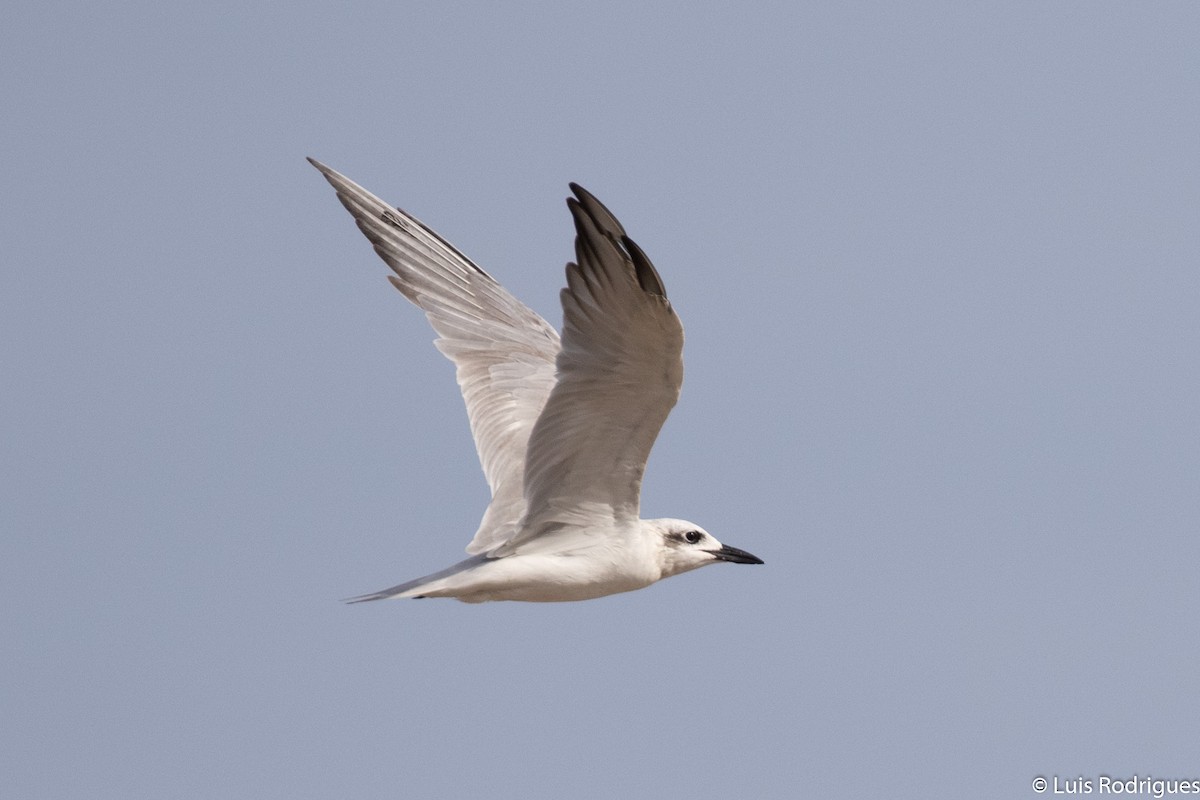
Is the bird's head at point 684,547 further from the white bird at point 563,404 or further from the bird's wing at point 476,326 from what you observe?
the bird's wing at point 476,326

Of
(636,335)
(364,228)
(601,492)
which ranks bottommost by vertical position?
(601,492)

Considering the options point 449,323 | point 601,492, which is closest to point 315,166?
point 449,323

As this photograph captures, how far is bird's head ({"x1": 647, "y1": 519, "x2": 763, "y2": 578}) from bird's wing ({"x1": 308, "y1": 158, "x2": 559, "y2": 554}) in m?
1.74

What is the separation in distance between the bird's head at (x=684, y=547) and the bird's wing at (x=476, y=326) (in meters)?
1.74

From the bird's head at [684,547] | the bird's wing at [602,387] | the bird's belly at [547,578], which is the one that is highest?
the bird's wing at [602,387]

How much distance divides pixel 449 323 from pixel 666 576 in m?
3.40

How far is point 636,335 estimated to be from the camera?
35.1 feet

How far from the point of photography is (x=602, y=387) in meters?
11.1

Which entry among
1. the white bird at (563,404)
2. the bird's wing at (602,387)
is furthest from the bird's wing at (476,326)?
the bird's wing at (602,387)

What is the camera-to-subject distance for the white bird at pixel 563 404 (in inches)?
418

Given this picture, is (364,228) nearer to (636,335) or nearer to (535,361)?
(535,361)

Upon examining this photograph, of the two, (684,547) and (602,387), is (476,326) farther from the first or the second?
(602,387)

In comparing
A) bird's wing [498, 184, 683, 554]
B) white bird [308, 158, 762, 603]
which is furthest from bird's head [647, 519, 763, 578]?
bird's wing [498, 184, 683, 554]

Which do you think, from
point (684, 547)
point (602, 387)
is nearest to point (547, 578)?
point (684, 547)
